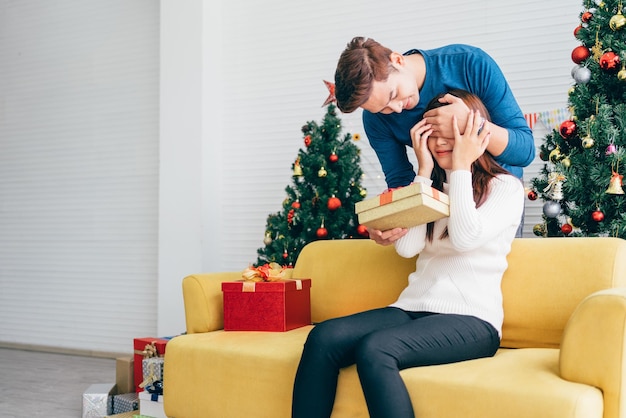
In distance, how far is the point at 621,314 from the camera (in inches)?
58.7

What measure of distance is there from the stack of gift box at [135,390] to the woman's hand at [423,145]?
142 centimetres

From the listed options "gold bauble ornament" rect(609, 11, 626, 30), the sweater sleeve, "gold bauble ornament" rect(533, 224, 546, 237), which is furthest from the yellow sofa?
"gold bauble ornament" rect(609, 11, 626, 30)

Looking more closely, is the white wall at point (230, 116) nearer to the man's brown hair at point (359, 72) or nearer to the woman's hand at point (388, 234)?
the woman's hand at point (388, 234)

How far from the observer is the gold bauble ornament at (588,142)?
8.55 feet

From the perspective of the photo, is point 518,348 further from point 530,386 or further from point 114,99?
point 114,99

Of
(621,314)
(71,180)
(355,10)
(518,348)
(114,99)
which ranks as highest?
(355,10)

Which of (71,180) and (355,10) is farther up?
(355,10)

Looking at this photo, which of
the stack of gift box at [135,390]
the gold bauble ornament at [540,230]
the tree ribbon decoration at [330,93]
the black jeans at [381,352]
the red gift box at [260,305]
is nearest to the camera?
the black jeans at [381,352]

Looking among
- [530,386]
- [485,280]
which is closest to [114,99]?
[485,280]

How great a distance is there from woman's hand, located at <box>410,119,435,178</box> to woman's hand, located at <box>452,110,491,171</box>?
10cm

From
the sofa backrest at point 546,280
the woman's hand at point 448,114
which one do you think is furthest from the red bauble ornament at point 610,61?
the woman's hand at point 448,114

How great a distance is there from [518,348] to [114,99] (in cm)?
352

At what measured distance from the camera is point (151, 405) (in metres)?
2.65

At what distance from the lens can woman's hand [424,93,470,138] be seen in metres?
1.89
